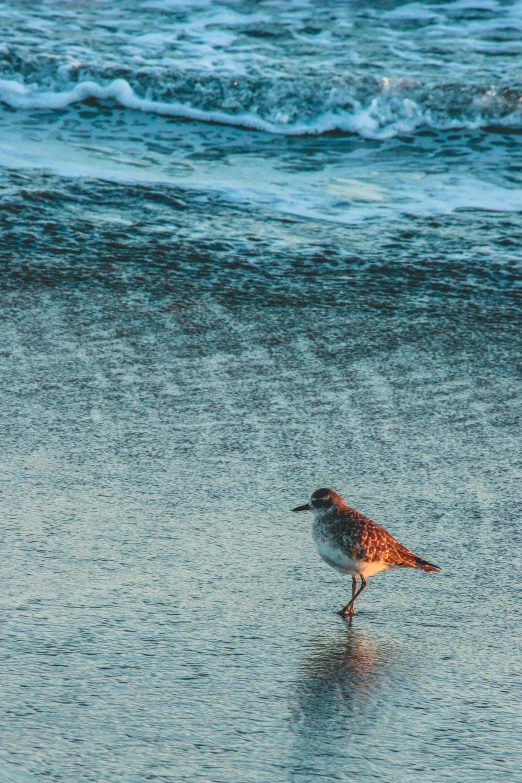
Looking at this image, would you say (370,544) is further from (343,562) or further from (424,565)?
(424,565)

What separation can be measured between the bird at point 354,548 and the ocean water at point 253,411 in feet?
0.48

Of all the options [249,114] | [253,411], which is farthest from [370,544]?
[249,114]

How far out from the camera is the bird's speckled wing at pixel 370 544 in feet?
12.9

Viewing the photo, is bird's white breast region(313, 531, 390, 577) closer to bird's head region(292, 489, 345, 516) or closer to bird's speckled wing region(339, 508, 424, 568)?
bird's speckled wing region(339, 508, 424, 568)

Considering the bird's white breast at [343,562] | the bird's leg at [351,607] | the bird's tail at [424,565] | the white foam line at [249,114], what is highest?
the white foam line at [249,114]

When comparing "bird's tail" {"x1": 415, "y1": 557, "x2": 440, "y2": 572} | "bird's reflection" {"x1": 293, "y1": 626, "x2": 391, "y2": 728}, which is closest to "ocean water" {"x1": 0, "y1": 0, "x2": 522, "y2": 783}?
"bird's reflection" {"x1": 293, "y1": 626, "x2": 391, "y2": 728}

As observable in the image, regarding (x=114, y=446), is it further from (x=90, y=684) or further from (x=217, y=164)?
(x=217, y=164)

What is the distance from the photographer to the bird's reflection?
337 cm

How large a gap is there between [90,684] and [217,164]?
24.3ft

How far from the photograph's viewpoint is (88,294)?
7.20m

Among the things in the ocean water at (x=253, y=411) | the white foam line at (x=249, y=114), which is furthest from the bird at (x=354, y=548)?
the white foam line at (x=249, y=114)

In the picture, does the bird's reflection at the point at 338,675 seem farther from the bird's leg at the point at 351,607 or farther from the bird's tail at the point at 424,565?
the bird's tail at the point at 424,565

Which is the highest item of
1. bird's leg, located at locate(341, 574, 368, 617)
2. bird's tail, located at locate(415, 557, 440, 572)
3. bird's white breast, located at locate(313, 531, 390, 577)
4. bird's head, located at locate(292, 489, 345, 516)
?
bird's head, located at locate(292, 489, 345, 516)

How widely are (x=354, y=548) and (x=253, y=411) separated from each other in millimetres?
1885
